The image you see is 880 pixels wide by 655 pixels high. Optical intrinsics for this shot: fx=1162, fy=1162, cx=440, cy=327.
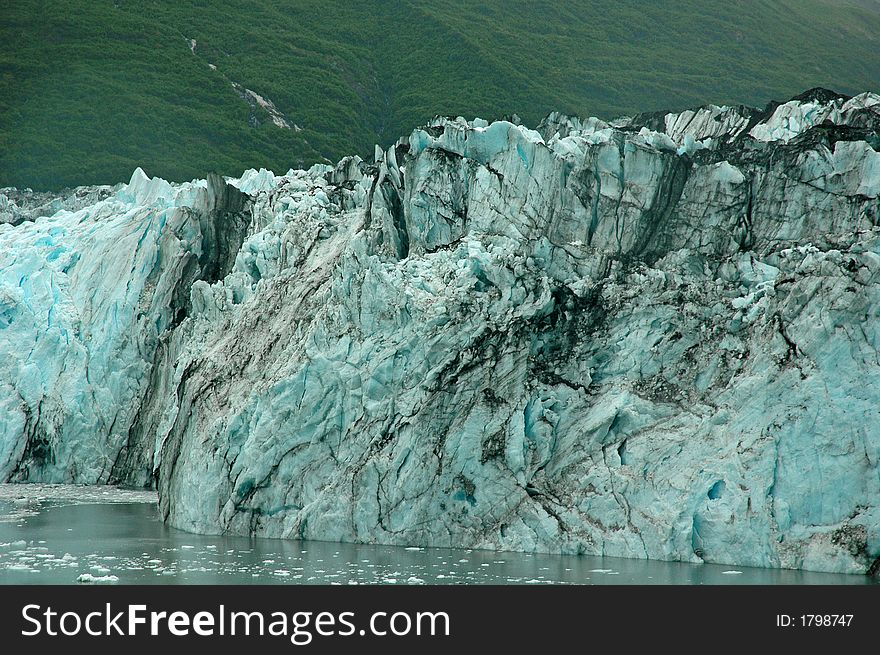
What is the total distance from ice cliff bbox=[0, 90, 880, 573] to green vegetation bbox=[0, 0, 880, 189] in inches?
1415

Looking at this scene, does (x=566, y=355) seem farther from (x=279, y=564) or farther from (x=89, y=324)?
(x=89, y=324)

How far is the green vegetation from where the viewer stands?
6222 centimetres

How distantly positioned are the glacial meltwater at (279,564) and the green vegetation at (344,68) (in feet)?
125

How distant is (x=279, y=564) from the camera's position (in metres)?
17.7

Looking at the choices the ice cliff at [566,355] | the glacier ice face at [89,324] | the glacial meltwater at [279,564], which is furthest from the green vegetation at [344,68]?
the glacial meltwater at [279,564]

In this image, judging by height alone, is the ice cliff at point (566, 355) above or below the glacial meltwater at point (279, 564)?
above

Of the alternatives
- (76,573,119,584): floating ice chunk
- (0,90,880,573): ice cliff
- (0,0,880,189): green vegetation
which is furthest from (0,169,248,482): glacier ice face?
(0,0,880,189): green vegetation

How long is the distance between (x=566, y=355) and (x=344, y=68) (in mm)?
64544

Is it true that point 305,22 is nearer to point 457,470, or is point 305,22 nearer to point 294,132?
point 294,132

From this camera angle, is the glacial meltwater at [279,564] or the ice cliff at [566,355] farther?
the ice cliff at [566,355]

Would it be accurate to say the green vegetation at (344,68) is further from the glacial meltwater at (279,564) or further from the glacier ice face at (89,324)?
the glacial meltwater at (279,564)

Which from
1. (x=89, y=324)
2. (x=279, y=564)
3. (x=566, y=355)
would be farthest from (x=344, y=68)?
(x=279, y=564)

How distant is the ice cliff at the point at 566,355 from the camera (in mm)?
17703

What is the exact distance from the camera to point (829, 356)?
1772 cm
